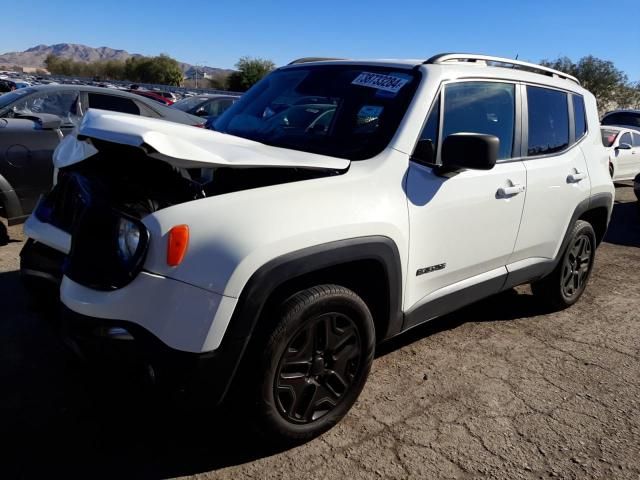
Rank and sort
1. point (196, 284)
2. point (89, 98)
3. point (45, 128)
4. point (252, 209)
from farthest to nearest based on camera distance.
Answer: point (89, 98) → point (45, 128) → point (252, 209) → point (196, 284)

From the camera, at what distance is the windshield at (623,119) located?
48.3ft

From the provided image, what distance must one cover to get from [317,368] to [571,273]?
2.90 metres

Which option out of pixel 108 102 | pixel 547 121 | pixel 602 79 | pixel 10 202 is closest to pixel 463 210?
pixel 547 121

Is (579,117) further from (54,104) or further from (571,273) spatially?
(54,104)

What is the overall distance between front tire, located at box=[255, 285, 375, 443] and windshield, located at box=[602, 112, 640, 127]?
14.9 m

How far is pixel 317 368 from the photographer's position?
8.56 ft

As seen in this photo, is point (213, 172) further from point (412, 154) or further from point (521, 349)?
point (521, 349)

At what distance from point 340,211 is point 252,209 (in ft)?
1.47

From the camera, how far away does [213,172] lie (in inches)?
97.9

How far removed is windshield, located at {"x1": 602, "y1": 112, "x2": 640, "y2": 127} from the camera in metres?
14.7

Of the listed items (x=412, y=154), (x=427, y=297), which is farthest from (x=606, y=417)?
(x=412, y=154)

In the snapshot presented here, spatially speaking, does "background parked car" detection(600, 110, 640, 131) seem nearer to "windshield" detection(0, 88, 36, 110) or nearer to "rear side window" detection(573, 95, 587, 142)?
"rear side window" detection(573, 95, 587, 142)

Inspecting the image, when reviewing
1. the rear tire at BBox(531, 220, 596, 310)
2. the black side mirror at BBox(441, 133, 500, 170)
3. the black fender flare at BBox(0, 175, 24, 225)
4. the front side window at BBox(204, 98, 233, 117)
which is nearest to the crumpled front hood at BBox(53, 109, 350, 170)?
A: the black side mirror at BBox(441, 133, 500, 170)

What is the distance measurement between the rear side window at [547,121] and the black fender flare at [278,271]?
1.75 metres
